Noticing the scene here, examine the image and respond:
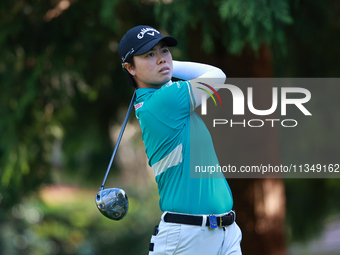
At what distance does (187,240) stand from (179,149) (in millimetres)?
492

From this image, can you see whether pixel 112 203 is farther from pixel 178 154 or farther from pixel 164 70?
pixel 164 70

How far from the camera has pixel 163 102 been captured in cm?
229

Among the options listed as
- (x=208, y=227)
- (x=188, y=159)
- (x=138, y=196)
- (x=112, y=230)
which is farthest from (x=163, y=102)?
(x=138, y=196)

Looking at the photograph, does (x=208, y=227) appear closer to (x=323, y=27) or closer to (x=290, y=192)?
(x=323, y=27)

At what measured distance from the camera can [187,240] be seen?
2.28 metres

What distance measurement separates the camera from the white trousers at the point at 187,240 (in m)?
2.29

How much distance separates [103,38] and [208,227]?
2.90 meters

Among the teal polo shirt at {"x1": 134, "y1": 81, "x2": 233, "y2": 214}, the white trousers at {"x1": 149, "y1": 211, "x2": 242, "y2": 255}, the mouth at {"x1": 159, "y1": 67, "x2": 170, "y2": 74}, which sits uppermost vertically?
the mouth at {"x1": 159, "y1": 67, "x2": 170, "y2": 74}

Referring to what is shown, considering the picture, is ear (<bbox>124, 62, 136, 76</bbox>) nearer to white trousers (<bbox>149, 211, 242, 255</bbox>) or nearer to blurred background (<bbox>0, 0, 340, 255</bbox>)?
white trousers (<bbox>149, 211, 242, 255</bbox>)

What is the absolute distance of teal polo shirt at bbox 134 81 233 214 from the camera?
2.31m

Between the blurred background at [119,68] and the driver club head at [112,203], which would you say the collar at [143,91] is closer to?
the driver club head at [112,203]
